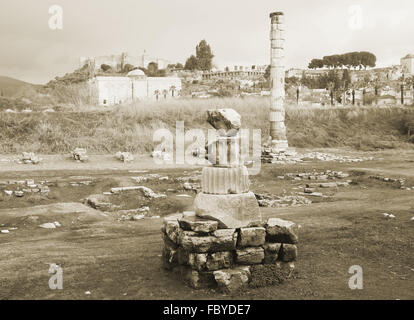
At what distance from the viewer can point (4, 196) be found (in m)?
14.3

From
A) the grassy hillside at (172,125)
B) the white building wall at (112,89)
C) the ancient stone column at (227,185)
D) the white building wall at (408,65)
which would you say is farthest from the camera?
the white building wall at (408,65)

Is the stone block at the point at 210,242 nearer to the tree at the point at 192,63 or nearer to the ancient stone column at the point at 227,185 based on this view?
the ancient stone column at the point at 227,185

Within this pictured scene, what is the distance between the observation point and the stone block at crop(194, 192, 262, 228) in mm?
6121

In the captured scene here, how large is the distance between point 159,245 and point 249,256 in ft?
8.47

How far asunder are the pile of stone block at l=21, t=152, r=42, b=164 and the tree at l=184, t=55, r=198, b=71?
272 ft

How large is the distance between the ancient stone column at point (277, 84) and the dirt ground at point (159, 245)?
748cm

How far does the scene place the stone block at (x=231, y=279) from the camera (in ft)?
19.1

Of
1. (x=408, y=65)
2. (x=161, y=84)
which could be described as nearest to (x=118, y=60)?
(x=161, y=84)

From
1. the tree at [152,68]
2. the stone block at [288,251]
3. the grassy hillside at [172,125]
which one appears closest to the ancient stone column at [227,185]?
the stone block at [288,251]

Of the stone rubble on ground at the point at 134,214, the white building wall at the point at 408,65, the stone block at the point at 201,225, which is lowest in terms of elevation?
the stone rubble on ground at the point at 134,214

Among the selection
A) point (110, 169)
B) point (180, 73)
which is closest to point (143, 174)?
point (110, 169)

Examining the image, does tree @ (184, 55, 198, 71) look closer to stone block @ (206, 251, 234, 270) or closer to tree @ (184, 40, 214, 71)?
tree @ (184, 40, 214, 71)

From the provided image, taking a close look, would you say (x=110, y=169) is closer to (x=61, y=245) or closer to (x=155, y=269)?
(x=61, y=245)
